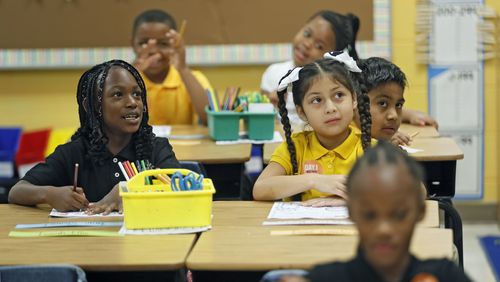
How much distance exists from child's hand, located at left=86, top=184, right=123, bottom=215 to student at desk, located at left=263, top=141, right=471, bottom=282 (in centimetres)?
117

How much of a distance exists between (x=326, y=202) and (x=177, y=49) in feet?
7.31

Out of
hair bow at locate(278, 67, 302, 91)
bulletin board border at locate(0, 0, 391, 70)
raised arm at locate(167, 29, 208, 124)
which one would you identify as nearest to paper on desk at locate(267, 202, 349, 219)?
hair bow at locate(278, 67, 302, 91)

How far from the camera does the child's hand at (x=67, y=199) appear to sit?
2.76 m

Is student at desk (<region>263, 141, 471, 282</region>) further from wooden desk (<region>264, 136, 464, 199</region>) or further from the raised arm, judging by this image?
the raised arm

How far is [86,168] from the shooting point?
3.02 meters

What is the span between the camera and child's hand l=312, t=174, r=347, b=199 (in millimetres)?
2688

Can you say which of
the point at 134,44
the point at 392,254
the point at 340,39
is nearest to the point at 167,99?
the point at 134,44

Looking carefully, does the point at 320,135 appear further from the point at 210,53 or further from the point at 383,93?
the point at 210,53

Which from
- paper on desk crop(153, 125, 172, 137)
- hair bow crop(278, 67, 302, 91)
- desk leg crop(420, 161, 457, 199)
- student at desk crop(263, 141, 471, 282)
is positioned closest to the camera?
student at desk crop(263, 141, 471, 282)

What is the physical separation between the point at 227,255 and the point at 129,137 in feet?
3.43

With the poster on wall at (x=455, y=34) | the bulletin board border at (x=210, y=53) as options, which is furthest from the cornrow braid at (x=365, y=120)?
the poster on wall at (x=455, y=34)

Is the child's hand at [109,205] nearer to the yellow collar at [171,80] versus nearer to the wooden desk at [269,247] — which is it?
the wooden desk at [269,247]

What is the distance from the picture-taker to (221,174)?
3678 millimetres

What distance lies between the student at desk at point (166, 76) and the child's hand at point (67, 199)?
6.22ft
